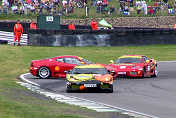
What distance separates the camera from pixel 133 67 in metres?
21.3

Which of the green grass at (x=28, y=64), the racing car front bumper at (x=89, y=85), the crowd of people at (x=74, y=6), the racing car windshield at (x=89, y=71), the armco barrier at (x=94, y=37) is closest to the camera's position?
the green grass at (x=28, y=64)

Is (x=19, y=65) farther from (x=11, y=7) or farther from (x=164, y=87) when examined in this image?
(x=11, y=7)

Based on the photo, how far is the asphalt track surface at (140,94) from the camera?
12.3 metres

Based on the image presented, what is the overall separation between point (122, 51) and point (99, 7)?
14.0m

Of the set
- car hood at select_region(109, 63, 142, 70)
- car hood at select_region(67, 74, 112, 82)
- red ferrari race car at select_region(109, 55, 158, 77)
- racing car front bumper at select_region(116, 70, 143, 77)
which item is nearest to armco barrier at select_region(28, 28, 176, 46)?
red ferrari race car at select_region(109, 55, 158, 77)

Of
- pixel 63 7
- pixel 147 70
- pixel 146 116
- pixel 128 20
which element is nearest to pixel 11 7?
pixel 63 7

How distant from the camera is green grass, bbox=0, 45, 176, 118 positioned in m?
10.3

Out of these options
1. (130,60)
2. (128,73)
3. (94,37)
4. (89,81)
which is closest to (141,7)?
(94,37)

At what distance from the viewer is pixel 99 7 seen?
4641 centimetres

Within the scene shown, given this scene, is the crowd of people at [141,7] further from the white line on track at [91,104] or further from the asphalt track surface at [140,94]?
the white line on track at [91,104]

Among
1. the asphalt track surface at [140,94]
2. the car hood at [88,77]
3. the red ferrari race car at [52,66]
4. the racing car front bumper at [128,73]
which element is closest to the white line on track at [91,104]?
the asphalt track surface at [140,94]

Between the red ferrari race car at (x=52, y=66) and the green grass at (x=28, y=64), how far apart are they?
110 centimetres

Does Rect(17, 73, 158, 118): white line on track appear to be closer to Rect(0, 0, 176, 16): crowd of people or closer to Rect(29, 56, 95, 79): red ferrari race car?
Rect(29, 56, 95, 79): red ferrari race car

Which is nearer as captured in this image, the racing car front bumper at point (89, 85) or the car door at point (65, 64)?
the racing car front bumper at point (89, 85)
